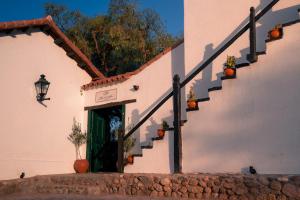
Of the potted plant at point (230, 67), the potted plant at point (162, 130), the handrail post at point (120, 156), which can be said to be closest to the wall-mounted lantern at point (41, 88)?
the handrail post at point (120, 156)

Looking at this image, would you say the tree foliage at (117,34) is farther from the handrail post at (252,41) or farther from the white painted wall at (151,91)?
the handrail post at (252,41)

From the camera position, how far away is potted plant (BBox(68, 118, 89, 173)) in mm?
9789

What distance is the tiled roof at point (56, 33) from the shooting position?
8641 mm

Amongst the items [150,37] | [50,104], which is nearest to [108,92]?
[50,104]

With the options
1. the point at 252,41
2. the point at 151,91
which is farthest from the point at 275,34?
the point at 151,91

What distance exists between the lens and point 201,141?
6.64 m

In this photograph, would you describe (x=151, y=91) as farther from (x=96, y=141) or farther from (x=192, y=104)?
(x=192, y=104)

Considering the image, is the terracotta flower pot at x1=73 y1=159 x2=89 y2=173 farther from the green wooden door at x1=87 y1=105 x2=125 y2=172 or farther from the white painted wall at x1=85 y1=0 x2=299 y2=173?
the white painted wall at x1=85 y1=0 x2=299 y2=173

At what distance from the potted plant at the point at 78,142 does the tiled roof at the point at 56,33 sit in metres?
1.76

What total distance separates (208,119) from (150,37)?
10.4 meters

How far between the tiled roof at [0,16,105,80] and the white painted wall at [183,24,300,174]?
5071 mm

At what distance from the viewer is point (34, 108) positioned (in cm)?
916

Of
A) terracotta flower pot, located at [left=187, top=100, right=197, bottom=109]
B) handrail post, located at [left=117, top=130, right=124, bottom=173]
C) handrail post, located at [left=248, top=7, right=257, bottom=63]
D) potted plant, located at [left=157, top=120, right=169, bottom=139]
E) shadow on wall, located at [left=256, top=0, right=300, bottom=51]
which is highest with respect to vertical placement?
shadow on wall, located at [left=256, top=0, right=300, bottom=51]

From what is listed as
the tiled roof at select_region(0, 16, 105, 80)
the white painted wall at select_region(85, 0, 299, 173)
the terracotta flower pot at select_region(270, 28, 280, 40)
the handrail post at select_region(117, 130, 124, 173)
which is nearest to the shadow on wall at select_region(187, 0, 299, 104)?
the white painted wall at select_region(85, 0, 299, 173)
